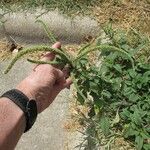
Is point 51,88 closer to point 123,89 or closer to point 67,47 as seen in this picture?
point 123,89

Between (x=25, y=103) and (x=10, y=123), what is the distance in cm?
16

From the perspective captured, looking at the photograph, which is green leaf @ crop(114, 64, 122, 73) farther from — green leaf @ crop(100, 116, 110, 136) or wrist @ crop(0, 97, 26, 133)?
wrist @ crop(0, 97, 26, 133)

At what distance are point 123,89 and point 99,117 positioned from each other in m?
0.25

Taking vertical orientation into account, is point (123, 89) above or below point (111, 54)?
below

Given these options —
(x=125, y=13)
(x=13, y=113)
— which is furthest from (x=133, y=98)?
(x=125, y=13)

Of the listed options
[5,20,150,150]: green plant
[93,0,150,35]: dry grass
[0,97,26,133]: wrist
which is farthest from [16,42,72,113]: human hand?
[93,0,150,35]: dry grass

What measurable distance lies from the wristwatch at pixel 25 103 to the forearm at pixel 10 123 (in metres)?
0.02

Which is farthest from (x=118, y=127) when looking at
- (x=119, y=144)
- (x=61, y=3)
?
(x=61, y=3)

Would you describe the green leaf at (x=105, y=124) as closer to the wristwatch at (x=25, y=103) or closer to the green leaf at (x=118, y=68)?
the green leaf at (x=118, y=68)

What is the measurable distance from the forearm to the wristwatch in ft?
0.07

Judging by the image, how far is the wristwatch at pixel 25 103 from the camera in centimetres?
221

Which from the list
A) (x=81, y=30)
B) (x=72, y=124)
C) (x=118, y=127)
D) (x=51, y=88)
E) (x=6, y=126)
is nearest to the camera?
(x=6, y=126)

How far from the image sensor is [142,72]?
295cm

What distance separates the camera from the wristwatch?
7.25ft
